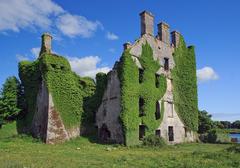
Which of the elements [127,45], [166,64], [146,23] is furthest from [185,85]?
[127,45]

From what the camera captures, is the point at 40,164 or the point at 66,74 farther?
the point at 66,74

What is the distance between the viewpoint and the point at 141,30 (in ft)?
113

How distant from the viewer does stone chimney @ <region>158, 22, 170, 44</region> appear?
3766cm

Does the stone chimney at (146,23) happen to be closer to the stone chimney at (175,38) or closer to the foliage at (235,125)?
the stone chimney at (175,38)

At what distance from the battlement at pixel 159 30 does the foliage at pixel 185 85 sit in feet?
3.61

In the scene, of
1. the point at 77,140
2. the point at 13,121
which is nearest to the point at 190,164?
the point at 77,140

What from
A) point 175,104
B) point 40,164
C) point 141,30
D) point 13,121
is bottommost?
point 40,164

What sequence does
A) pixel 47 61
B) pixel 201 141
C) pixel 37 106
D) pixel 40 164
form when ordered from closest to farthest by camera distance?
pixel 40 164 → pixel 47 61 → pixel 37 106 → pixel 201 141

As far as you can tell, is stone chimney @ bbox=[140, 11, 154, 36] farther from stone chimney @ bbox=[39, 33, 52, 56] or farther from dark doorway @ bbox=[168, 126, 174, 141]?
dark doorway @ bbox=[168, 126, 174, 141]

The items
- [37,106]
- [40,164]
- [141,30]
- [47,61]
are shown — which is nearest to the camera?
[40,164]

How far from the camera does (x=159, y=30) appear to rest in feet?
125

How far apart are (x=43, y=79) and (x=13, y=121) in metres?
6.66

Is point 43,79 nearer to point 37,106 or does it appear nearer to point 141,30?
point 37,106

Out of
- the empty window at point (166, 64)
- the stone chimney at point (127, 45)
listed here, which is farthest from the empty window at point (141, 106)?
the empty window at point (166, 64)
